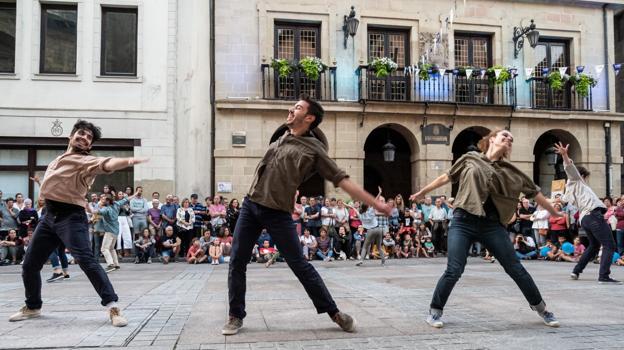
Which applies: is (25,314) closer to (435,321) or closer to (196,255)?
(435,321)

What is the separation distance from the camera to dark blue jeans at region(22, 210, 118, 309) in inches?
221

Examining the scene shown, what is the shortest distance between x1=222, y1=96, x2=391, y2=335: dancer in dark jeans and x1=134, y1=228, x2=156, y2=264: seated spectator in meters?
11.0

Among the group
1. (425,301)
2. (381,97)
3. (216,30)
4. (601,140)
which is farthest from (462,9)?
(425,301)

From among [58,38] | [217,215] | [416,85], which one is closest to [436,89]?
[416,85]

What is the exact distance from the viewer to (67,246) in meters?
5.57

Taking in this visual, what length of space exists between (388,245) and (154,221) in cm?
668

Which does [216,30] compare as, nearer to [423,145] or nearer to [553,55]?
[423,145]

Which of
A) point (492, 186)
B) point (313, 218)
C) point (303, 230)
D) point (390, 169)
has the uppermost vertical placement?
point (390, 169)

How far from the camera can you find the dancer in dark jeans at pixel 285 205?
16.3 ft

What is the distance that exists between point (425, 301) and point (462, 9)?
1692 cm

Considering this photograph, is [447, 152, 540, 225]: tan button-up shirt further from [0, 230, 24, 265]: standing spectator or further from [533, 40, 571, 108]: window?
[533, 40, 571, 108]: window

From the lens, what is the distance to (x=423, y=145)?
2041 centimetres

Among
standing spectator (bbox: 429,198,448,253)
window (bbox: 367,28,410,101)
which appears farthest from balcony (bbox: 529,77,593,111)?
standing spectator (bbox: 429,198,448,253)

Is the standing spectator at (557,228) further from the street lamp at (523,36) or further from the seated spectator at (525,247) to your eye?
the street lamp at (523,36)
